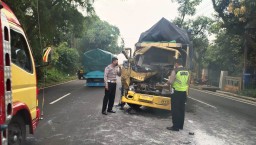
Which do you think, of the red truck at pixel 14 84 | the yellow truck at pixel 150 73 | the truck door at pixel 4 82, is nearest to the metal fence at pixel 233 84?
the yellow truck at pixel 150 73

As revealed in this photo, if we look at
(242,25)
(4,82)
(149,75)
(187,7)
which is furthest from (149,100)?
(187,7)

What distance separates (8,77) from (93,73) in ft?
57.7

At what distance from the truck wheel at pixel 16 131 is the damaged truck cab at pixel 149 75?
556 centimetres

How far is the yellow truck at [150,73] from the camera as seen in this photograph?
10.4 m

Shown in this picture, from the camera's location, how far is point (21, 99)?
200 inches

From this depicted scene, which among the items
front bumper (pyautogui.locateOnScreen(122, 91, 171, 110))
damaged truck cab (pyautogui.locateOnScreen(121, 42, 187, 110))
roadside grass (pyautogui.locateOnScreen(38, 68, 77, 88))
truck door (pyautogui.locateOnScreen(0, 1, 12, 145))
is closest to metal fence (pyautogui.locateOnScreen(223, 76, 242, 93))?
damaged truck cab (pyautogui.locateOnScreen(121, 42, 187, 110))

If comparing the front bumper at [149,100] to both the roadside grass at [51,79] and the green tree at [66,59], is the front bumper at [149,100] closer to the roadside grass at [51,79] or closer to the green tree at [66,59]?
the roadside grass at [51,79]

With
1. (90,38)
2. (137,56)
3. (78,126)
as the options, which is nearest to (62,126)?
(78,126)

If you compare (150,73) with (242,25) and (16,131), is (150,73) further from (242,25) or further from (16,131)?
(242,25)

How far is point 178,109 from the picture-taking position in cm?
834

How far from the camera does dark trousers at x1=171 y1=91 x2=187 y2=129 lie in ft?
26.8

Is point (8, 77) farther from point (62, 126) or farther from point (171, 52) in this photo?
point (171, 52)

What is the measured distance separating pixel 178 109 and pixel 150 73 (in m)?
2.98

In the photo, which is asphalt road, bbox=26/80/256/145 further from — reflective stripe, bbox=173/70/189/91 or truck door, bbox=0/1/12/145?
truck door, bbox=0/1/12/145
